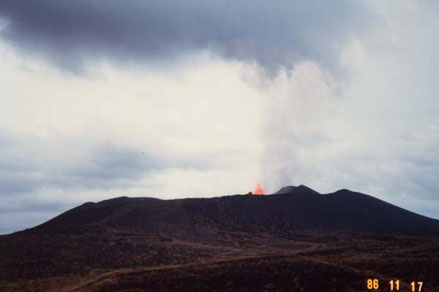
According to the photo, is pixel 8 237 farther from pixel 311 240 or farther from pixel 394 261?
pixel 394 261

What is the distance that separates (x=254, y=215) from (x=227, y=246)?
1130 inches

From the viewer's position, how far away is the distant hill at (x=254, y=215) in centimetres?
10119

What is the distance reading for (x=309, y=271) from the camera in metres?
54.1

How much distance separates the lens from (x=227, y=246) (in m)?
83.6

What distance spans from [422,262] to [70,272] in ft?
154

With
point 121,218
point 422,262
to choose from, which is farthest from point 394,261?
point 121,218

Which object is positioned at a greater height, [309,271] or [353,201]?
[353,201]

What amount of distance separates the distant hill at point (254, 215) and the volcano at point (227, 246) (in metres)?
0.25

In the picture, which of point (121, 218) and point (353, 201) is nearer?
point (121, 218)

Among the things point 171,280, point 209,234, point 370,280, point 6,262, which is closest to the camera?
point 370,280
